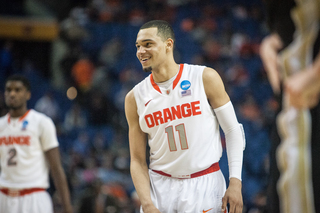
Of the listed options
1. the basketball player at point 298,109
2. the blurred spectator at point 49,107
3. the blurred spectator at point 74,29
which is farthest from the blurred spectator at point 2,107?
the basketball player at point 298,109

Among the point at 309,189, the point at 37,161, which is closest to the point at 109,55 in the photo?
the point at 37,161

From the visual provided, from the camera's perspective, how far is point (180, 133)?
9.27ft

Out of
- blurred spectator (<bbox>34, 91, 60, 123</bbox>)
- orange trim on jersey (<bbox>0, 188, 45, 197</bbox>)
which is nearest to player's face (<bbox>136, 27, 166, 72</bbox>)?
orange trim on jersey (<bbox>0, 188, 45, 197</bbox>)

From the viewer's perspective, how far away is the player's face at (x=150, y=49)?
287cm

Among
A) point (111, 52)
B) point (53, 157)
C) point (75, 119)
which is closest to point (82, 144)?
point (75, 119)

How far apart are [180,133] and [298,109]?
6.00ft

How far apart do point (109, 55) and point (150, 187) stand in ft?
28.3

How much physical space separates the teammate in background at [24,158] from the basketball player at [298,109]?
384 centimetres

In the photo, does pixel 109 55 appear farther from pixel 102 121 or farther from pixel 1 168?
pixel 1 168

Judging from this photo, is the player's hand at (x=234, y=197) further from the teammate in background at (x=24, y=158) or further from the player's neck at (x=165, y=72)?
the teammate in background at (x=24, y=158)

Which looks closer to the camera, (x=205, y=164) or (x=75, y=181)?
(x=205, y=164)

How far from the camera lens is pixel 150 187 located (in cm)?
297

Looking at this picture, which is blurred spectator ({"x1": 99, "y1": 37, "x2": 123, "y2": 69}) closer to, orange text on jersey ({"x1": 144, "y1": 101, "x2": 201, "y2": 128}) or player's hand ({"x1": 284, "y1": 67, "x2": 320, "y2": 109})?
orange text on jersey ({"x1": 144, "y1": 101, "x2": 201, "y2": 128})

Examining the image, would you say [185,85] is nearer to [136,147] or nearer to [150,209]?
[136,147]
